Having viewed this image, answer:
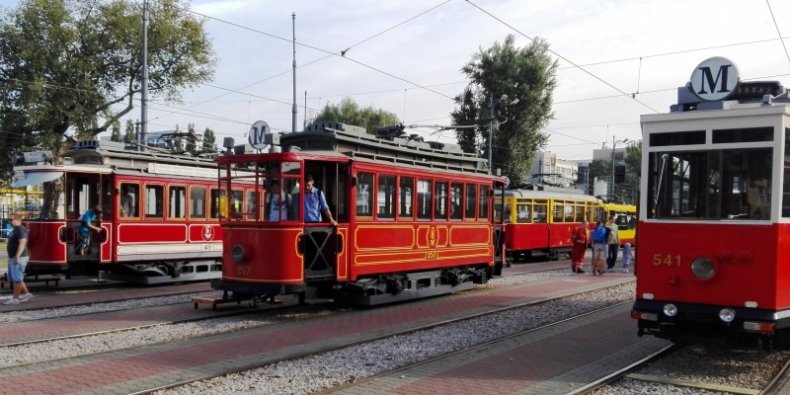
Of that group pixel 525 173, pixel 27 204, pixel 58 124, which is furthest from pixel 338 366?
pixel 525 173

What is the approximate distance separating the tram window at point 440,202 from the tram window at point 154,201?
6904 millimetres

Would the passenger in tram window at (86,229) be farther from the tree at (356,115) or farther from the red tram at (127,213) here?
the tree at (356,115)

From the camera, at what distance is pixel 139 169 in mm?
16266

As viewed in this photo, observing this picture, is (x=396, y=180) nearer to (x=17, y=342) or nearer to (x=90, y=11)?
(x=17, y=342)

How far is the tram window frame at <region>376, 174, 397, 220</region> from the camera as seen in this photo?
12.3 m

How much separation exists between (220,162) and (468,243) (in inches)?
225

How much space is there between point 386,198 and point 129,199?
22.4ft

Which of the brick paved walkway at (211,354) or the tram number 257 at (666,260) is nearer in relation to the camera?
the brick paved walkway at (211,354)

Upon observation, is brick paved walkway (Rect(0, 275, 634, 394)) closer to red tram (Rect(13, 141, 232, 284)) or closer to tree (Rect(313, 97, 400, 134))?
red tram (Rect(13, 141, 232, 284))

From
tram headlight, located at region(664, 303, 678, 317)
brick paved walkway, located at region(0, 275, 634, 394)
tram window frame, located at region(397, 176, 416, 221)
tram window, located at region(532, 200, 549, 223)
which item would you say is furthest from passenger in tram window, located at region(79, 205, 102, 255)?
tram window, located at region(532, 200, 549, 223)

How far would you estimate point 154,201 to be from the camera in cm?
1634

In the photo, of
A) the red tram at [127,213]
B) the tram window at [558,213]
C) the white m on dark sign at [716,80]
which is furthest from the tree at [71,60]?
the white m on dark sign at [716,80]

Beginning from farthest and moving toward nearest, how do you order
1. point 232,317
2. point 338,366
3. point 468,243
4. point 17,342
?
1. point 468,243
2. point 232,317
3. point 17,342
4. point 338,366

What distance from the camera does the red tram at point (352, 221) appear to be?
1099cm
